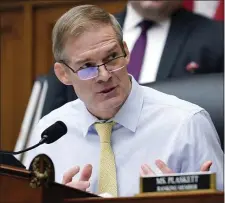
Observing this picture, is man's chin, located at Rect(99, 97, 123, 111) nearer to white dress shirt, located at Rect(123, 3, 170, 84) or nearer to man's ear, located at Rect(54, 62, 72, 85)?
man's ear, located at Rect(54, 62, 72, 85)

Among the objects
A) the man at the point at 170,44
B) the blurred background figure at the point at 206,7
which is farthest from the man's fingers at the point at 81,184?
the blurred background figure at the point at 206,7

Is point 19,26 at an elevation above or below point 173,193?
above

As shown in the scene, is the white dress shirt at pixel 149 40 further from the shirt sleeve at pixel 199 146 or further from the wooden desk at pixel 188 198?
the wooden desk at pixel 188 198

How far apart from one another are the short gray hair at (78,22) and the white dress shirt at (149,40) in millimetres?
770

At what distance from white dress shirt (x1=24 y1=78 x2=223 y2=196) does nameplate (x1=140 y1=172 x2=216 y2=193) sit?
1.77 feet

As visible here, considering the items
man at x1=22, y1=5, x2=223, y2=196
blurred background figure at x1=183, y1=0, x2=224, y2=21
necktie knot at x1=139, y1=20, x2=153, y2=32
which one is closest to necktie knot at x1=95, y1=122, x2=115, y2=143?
man at x1=22, y1=5, x2=223, y2=196

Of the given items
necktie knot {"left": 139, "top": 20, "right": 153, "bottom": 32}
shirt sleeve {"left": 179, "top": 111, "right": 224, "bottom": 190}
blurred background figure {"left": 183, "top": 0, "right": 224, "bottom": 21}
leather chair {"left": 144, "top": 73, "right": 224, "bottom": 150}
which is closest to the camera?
shirt sleeve {"left": 179, "top": 111, "right": 224, "bottom": 190}

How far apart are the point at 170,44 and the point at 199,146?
97 cm

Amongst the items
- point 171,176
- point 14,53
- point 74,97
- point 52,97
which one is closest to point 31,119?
point 52,97

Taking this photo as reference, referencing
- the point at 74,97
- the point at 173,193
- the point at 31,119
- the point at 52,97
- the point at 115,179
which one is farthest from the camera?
the point at 31,119

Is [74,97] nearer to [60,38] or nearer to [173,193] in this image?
[60,38]

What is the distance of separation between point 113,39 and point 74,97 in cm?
46

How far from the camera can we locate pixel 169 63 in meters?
3.22

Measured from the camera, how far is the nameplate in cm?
174
